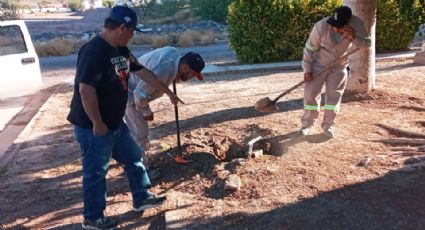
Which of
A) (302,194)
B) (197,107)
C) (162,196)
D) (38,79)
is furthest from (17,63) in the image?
(302,194)

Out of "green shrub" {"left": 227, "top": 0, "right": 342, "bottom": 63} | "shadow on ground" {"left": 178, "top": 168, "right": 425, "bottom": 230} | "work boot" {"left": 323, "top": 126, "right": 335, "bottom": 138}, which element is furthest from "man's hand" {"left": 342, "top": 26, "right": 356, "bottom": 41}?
"green shrub" {"left": 227, "top": 0, "right": 342, "bottom": 63}

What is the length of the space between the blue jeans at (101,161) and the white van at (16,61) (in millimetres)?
5747

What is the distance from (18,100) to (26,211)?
6185mm

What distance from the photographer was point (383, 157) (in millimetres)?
4664

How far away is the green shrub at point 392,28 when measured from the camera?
11.7 meters

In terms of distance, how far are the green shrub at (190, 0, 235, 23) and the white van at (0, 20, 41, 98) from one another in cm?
2288

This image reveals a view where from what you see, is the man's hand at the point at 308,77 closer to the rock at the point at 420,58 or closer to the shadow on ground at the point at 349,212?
the shadow on ground at the point at 349,212

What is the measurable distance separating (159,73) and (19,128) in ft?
14.1

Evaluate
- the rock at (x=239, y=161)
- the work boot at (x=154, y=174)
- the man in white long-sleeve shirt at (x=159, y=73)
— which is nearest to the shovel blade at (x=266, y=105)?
the rock at (x=239, y=161)

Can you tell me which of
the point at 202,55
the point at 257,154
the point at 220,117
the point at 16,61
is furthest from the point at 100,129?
the point at 202,55

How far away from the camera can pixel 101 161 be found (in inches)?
135

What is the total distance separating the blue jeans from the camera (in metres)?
3.39

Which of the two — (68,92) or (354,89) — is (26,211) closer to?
(354,89)

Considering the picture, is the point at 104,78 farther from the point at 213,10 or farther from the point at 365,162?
the point at 213,10
